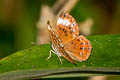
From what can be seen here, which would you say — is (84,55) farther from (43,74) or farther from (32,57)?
(43,74)

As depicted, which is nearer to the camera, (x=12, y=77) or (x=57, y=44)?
(x=12, y=77)

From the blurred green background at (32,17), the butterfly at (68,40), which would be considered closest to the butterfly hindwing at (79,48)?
the butterfly at (68,40)

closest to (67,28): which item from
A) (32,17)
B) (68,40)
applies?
(68,40)

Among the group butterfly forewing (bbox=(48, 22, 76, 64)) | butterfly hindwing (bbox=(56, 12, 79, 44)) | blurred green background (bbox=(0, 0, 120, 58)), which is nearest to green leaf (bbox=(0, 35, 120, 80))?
butterfly forewing (bbox=(48, 22, 76, 64))

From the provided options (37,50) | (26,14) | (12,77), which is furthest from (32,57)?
(26,14)

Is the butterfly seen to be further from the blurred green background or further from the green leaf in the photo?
the blurred green background

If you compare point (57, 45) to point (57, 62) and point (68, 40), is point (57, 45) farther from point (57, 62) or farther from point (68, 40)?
point (57, 62)
